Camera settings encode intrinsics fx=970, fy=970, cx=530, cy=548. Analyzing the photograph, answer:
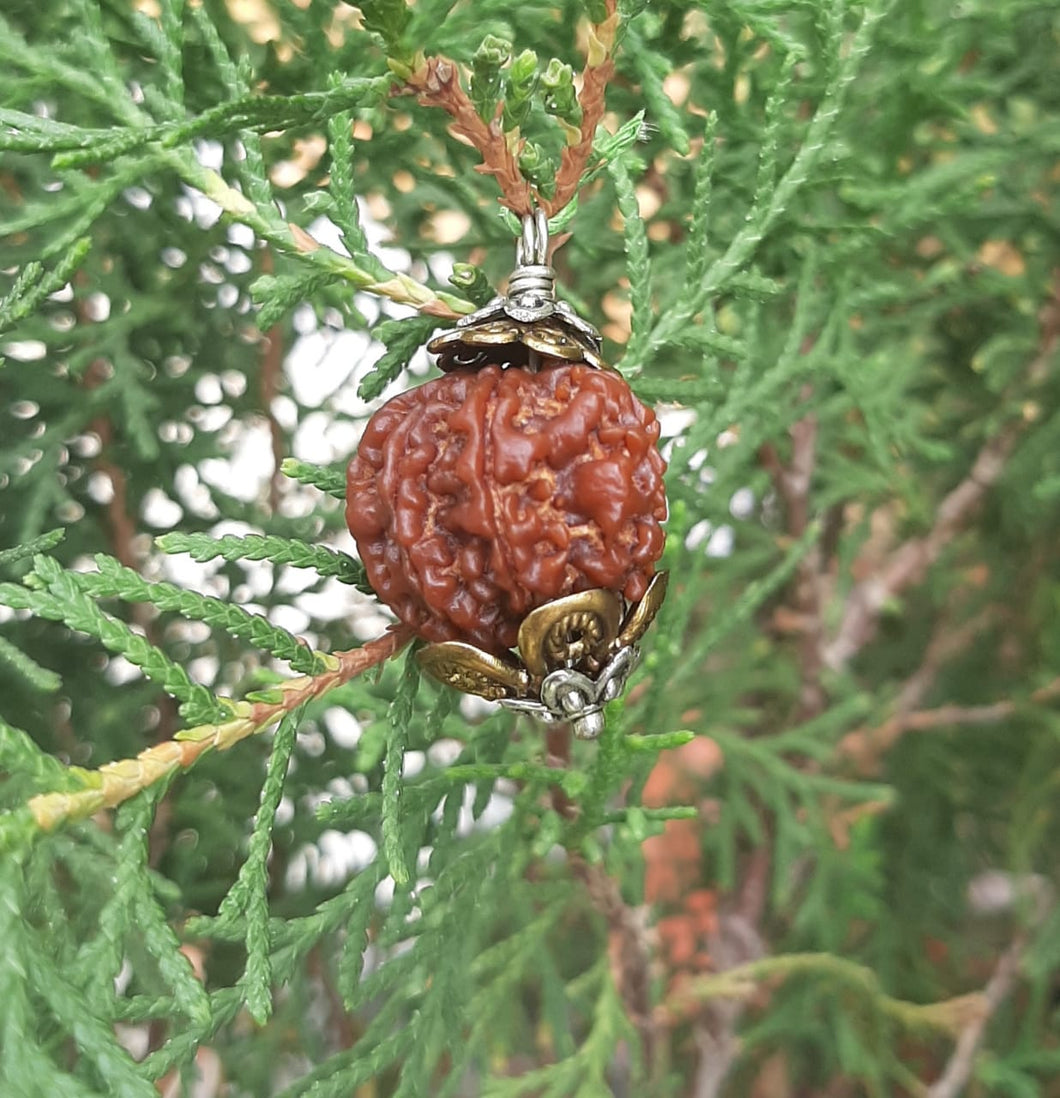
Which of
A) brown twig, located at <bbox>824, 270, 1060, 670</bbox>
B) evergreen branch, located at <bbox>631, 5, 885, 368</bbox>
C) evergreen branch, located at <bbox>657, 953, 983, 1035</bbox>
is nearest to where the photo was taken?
evergreen branch, located at <bbox>631, 5, 885, 368</bbox>

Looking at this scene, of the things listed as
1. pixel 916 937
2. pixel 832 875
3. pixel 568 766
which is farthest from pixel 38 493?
pixel 916 937

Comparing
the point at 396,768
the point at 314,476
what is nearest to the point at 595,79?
the point at 314,476

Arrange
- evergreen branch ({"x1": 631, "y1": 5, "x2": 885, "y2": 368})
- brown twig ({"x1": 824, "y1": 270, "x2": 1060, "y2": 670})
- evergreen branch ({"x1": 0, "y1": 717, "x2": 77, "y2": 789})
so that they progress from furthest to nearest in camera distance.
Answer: brown twig ({"x1": 824, "y1": 270, "x2": 1060, "y2": 670})
evergreen branch ({"x1": 631, "y1": 5, "x2": 885, "y2": 368})
evergreen branch ({"x1": 0, "y1": 717, "x2": 77, "y2": 789})

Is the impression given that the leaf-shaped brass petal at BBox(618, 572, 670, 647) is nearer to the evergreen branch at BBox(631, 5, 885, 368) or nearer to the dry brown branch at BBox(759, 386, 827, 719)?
the evergreen branch at BBox(631, 5, 885, 368)

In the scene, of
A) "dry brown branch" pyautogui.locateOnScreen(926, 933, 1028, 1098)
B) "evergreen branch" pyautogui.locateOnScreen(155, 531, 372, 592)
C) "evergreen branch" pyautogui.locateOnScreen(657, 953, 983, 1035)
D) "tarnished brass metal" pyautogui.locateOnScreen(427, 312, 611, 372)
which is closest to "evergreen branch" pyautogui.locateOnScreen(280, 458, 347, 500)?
"evergreen branch" pyautogui.locateOnScreen(155, 531, 372, 592)

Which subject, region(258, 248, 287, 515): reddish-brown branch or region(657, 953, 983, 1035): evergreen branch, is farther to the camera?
region(258, 248, 287, 515): reddish-brown branch

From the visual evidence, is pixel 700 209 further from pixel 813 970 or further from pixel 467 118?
pixel 813 970

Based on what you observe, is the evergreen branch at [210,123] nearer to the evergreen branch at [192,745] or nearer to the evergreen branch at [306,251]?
the evergreen branch at [306,251]
